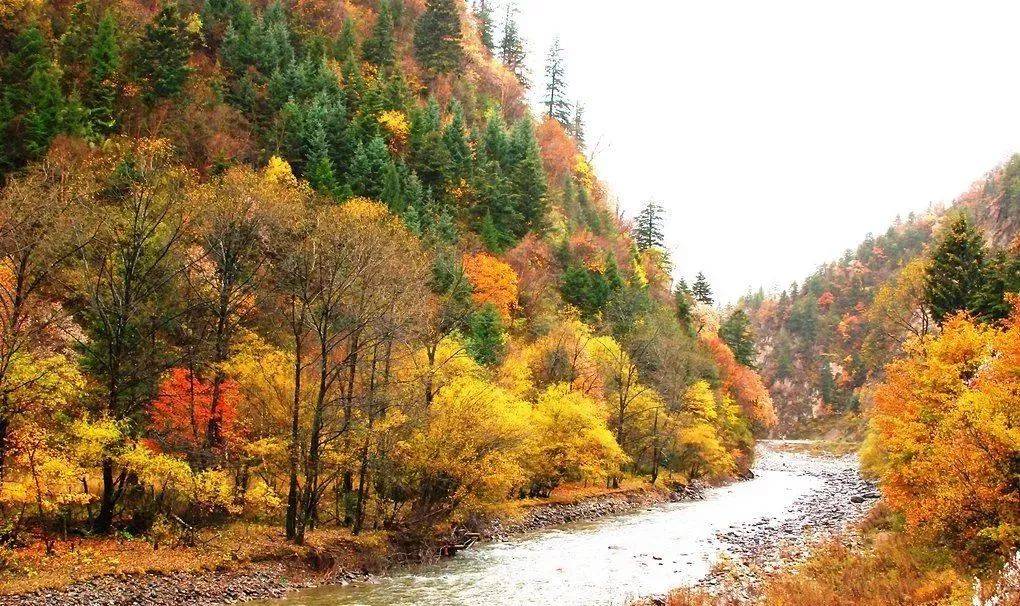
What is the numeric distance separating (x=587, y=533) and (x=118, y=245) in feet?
96.0

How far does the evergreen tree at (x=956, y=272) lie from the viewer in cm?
4756

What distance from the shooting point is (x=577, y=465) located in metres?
45.5

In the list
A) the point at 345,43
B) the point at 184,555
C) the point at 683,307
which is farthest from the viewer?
the point at 683,307

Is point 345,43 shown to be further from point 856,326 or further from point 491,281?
point 856,326

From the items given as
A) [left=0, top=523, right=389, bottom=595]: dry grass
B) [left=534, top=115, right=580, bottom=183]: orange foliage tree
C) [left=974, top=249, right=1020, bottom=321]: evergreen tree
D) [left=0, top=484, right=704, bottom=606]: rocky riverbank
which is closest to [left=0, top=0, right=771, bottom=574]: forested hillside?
[left=0, top=523, right=389, bottom=595]: dry grass

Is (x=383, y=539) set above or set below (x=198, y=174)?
below

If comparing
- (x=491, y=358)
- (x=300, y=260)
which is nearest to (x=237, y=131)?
(x=491, y=358)

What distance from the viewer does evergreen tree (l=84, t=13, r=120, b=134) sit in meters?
49.0

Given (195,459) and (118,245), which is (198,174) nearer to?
(118,245)

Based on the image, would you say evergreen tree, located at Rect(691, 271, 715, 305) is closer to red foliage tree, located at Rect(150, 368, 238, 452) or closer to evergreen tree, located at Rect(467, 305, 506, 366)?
evergreen tree, located at Rect(467, 305, 506, 366)

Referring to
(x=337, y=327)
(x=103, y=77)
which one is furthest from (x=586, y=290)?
(x=103, y=77)

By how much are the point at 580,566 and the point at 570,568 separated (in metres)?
0.66

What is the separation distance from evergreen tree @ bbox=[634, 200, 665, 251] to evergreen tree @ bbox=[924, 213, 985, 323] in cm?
6562

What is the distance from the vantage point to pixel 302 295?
27156 millimetres
